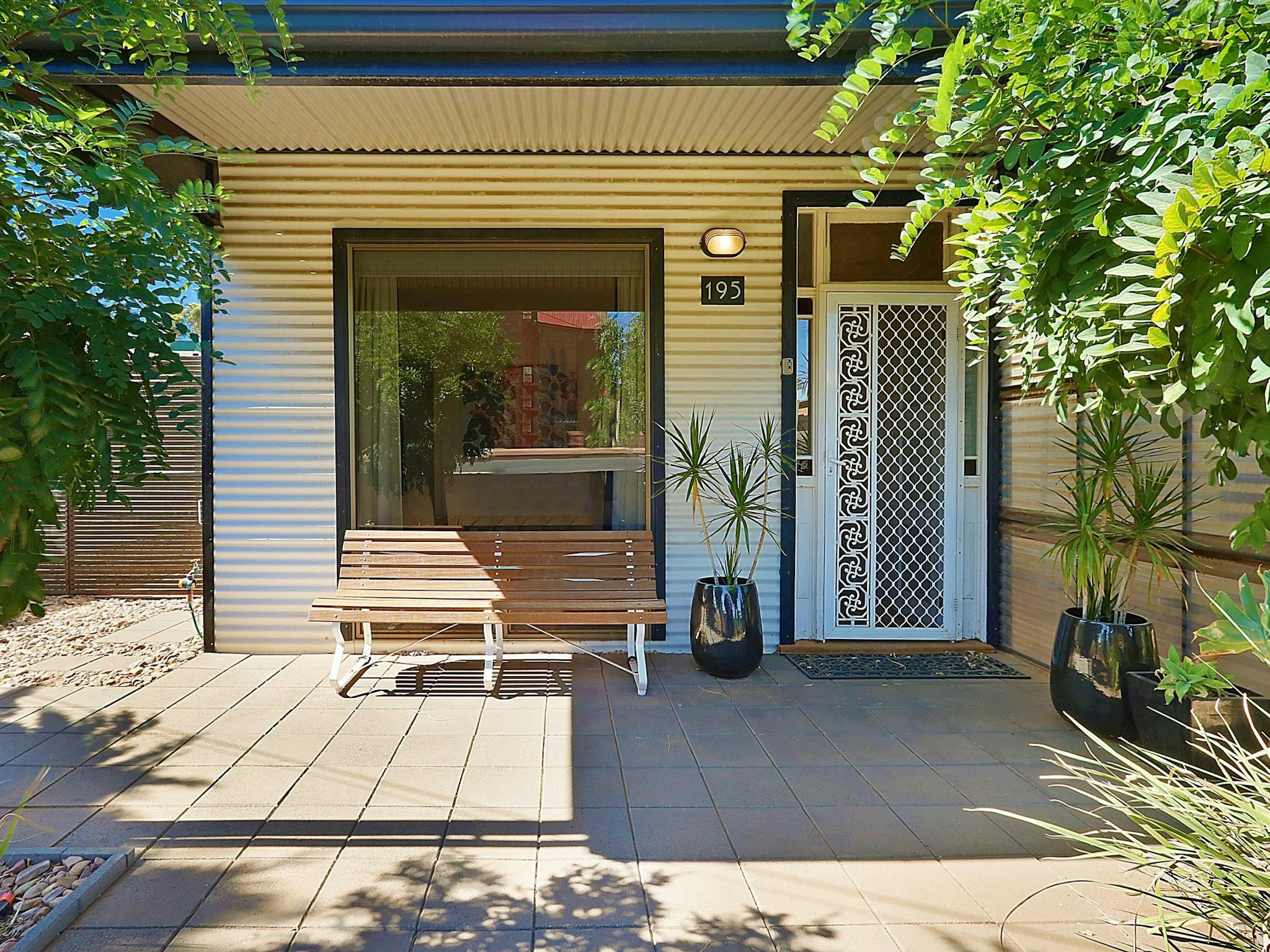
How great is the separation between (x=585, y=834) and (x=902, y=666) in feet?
8.76

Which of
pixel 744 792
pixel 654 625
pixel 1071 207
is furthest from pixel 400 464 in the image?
pixel 1071 207

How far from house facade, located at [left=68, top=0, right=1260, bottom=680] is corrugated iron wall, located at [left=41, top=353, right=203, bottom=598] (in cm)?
187

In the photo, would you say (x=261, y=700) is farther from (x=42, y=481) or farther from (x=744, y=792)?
(x=42, y=481)

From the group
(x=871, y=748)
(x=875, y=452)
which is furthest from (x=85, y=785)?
(x=875, y=452)

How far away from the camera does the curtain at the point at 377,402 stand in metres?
5.19

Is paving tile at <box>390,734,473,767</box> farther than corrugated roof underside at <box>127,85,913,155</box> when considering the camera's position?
No

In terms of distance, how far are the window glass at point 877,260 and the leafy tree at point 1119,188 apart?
353 centimetres

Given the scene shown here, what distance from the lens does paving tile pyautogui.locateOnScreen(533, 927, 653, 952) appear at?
2197 mm

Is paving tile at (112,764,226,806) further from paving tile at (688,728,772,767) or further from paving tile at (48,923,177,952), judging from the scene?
paving tile at (688,728,772,767)

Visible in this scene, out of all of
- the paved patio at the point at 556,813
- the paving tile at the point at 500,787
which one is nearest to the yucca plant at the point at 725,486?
the paved patio at the point at 556,813

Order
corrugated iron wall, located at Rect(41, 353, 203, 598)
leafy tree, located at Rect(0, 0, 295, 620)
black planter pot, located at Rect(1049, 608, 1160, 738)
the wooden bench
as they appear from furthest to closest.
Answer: corrugated iron wall, located at Rect(41, 353, 203, 598)
the wooden bench
black planter pot, located at Rect(1049, 608, 1160, 738)
leafy tree, located at Rect(0, 0, 295, 620)

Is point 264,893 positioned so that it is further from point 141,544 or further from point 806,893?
point 141,544

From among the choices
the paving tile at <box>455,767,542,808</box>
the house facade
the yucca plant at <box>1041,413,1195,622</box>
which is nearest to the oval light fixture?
the house facade

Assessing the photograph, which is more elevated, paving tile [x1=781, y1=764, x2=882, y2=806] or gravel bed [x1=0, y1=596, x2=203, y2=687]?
gravel bed [x1=0, y1=596, x2=203, y2=687]
